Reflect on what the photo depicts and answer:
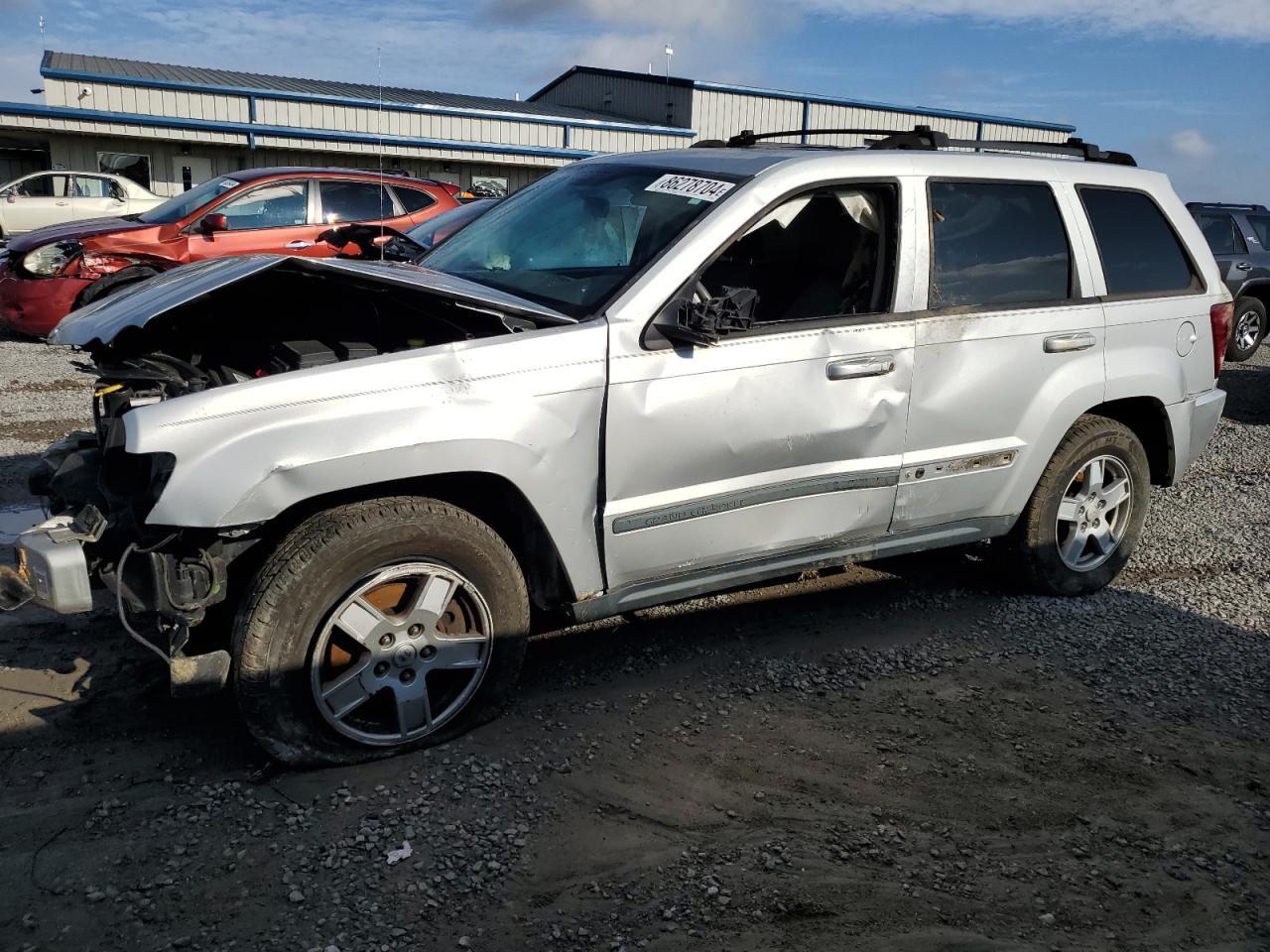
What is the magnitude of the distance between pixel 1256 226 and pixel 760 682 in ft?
43.4

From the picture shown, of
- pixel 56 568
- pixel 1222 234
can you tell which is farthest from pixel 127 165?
pixel 56 568

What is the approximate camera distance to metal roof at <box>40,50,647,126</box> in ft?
81.4

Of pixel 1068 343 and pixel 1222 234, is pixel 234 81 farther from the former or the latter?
pixel 1068 343

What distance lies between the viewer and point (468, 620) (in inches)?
142

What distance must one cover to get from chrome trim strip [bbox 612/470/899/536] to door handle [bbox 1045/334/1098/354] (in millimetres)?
973

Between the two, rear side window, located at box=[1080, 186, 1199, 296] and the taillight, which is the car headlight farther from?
the taillight

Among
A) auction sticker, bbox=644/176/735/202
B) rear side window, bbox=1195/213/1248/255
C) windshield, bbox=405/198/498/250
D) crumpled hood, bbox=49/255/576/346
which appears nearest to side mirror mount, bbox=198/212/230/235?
windshield, bbox=405/198/498/250

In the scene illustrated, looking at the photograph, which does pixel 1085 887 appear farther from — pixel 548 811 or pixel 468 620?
pixel 468 620

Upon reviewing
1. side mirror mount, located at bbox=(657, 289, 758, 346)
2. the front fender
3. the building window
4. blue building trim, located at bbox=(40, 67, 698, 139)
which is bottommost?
the front fender

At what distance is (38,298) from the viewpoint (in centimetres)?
1030

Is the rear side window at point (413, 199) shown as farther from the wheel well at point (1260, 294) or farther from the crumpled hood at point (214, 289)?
the wheel well at point (1260, 294)

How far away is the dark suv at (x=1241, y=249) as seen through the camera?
551 inches

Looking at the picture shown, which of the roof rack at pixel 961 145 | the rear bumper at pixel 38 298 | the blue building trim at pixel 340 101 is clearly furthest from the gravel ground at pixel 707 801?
the blue building trim at pixel 340 101

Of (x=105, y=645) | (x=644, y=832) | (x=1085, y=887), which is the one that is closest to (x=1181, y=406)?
(x=1085, y=887)
